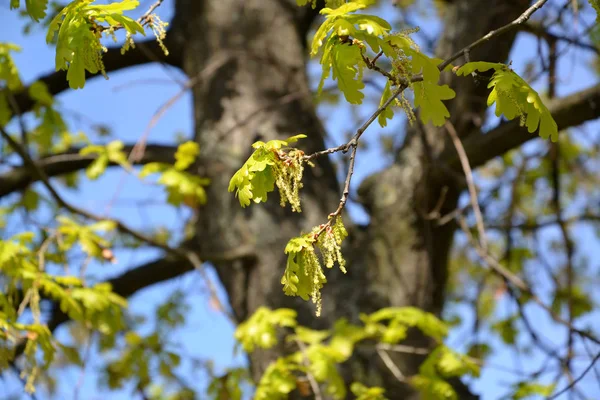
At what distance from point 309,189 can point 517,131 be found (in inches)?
40.4

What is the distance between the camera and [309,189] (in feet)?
11.3

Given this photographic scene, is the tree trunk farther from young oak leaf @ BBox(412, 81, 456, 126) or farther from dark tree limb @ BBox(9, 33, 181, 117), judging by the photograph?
young oak leaf @ BBox(412, 81, 456, 126)

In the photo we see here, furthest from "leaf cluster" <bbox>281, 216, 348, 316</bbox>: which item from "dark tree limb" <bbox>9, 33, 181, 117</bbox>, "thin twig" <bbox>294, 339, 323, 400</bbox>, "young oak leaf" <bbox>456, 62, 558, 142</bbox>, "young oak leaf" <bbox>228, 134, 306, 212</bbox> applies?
"dark tree limb" <bbox>9, 33, 181, 117</bbox>

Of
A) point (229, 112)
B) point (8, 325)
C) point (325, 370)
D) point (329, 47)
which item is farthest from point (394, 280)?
point (329, 47)

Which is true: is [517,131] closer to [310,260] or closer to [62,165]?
[310,260]

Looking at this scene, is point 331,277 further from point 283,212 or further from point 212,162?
point 212,162

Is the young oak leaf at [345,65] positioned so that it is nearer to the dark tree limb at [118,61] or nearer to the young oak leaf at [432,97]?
the young oak leaf at [432,97]

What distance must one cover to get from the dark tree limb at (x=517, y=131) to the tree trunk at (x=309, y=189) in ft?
0.56

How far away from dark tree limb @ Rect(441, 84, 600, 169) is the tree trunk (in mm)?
170

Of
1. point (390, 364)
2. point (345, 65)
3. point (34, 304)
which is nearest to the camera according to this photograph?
point (345, 65)

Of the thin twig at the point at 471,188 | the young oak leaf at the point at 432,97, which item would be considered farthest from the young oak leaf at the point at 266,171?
the thin twig at the point at 471,188

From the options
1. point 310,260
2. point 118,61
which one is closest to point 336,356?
point 310,260

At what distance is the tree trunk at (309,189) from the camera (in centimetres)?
321

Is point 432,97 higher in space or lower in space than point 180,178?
lower
